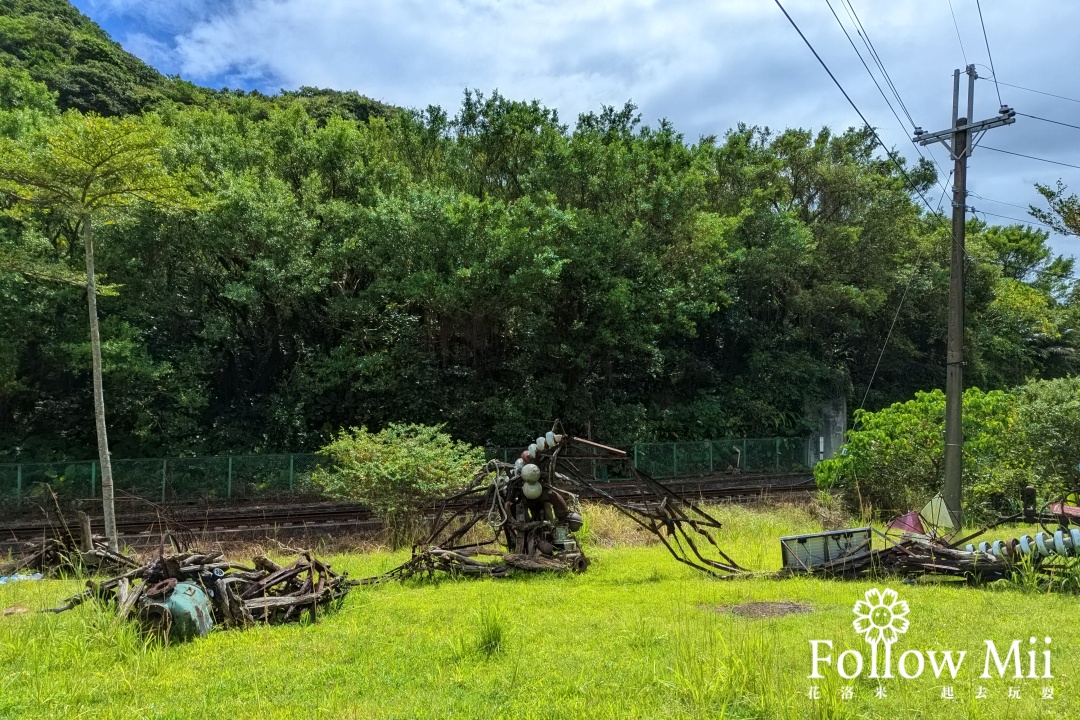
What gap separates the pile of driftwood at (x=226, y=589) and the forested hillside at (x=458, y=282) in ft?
31.0

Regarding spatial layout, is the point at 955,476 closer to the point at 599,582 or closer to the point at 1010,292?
the point at 599,582

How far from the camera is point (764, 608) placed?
22.1 feet

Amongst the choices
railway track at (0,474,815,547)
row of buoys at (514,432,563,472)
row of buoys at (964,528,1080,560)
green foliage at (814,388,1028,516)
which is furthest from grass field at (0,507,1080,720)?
green foliage at (814,388,1028,516)

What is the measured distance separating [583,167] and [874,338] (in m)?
18.7

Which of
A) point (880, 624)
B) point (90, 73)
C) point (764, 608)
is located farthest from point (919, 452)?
point (90, 73)

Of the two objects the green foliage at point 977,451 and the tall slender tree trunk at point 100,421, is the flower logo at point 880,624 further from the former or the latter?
the tall slender tree trunk at point 100,421

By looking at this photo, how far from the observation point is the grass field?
13.7 feet

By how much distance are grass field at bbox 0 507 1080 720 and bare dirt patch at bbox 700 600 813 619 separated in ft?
0.31

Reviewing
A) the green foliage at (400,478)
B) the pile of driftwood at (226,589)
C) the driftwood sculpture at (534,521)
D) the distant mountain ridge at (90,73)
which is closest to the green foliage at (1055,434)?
the driftwood sculpture at (534,521)

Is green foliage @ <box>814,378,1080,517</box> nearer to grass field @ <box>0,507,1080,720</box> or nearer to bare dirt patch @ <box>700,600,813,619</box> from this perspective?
grass field @ <box>0,507,1080,720</box>

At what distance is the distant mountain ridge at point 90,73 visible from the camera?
115ft

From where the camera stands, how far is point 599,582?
8359 millimetres

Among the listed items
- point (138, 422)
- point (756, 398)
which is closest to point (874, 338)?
point (756, 398)

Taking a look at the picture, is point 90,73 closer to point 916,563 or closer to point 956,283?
point 956,283
